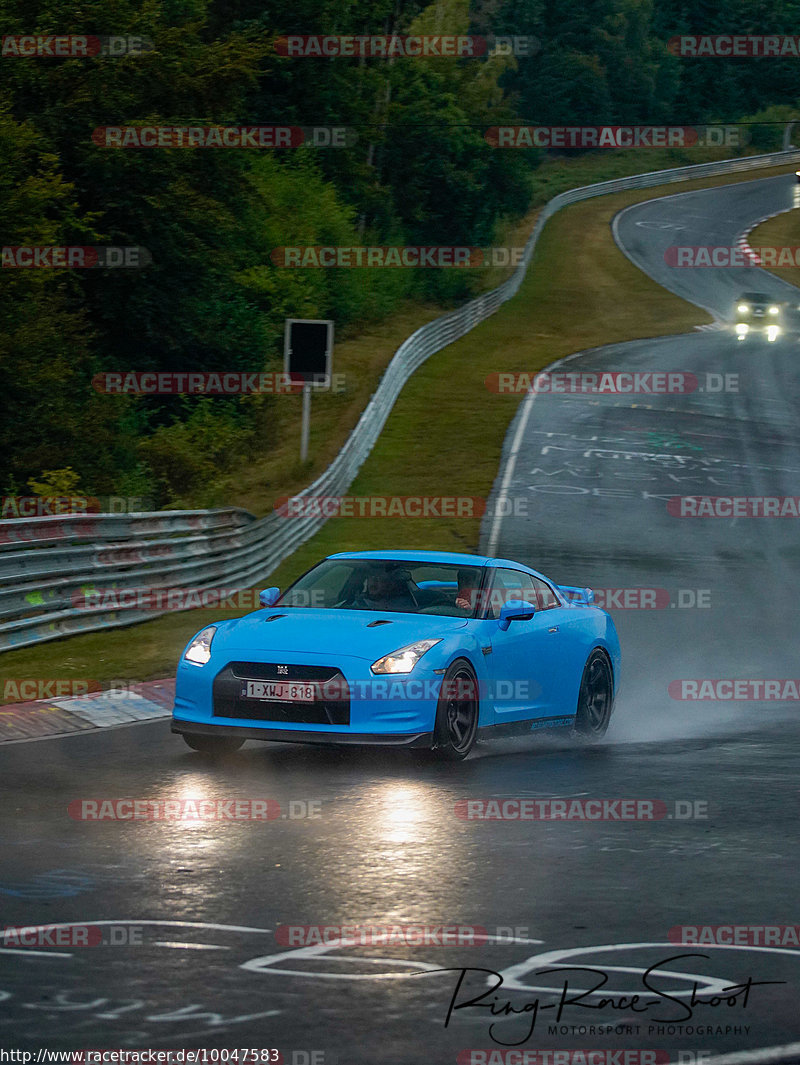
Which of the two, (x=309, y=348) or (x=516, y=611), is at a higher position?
(x=309, y=348)

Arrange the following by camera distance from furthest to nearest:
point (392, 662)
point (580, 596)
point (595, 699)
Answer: point (580, 596) → point (595, 699) → point (392, 662)

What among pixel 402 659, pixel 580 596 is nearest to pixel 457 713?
pixel 402 659

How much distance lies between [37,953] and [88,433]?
24253 millimetres

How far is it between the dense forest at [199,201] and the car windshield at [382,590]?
1191 cm

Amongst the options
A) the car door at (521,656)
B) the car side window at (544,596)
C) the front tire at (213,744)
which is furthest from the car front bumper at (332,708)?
the car side window at (544,596)

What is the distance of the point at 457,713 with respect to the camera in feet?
34.7

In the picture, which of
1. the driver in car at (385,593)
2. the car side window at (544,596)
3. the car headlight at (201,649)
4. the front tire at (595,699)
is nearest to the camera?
the car headlight at (201,649)

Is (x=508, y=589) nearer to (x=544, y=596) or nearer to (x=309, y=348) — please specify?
(x=544, y=596)

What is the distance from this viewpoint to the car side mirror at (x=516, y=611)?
36.8ft

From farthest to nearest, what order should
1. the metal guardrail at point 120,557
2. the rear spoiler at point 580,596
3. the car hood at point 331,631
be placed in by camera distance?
1. the metal guardrail at point 120,557
2. the rear spoiler at point 580,596
3. the car hood at point 331,631

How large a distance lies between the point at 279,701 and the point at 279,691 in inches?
2.4

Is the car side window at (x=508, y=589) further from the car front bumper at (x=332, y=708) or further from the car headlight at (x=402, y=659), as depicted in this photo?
the car front bumper at (x=332, y=708)

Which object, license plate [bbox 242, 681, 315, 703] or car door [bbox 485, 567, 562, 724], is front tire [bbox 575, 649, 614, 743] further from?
license plate [bbox 242, 681, 315, 703]

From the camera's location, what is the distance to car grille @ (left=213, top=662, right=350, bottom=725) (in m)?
10.1
